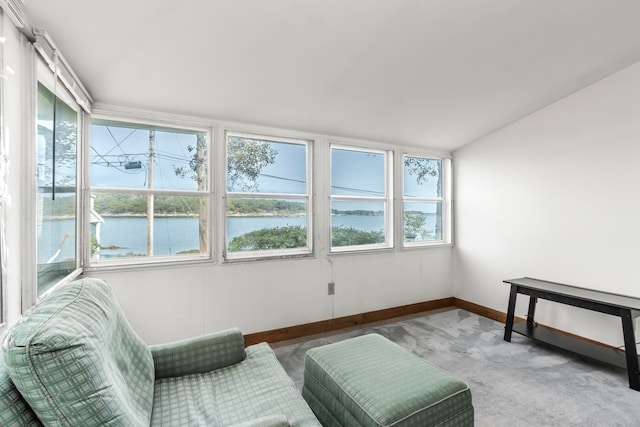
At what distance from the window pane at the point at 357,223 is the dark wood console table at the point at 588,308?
1.48 m

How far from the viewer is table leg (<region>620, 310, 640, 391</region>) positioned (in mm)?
2166

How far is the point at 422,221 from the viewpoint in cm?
403

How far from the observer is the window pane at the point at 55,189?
1.60m

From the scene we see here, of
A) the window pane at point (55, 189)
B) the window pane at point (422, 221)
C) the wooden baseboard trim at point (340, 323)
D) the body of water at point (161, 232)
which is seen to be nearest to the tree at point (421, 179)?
the window pane at point (422, 221)

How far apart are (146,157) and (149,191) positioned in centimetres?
28

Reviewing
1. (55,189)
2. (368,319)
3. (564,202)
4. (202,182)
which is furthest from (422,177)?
(55,189)

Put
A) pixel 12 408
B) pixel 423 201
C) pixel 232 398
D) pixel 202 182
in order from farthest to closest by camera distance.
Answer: pixel 423 201 < pixel 202 182 < pixel 232 398 < pixel 12 408

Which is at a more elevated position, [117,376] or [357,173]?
[357,173]

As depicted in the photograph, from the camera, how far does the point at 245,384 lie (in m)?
1.48

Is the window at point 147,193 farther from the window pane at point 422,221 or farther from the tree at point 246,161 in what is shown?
the window pane at point 422,221

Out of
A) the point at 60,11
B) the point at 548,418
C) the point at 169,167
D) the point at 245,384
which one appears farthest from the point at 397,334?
the point at 60,11

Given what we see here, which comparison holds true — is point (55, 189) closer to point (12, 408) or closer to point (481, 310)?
point (12, 408)

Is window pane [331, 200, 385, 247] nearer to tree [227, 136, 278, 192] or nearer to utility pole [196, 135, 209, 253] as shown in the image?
tree [227, 136, 278, 192]

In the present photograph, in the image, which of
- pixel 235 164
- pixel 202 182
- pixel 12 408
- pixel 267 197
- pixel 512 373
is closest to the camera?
pixel 12 408
